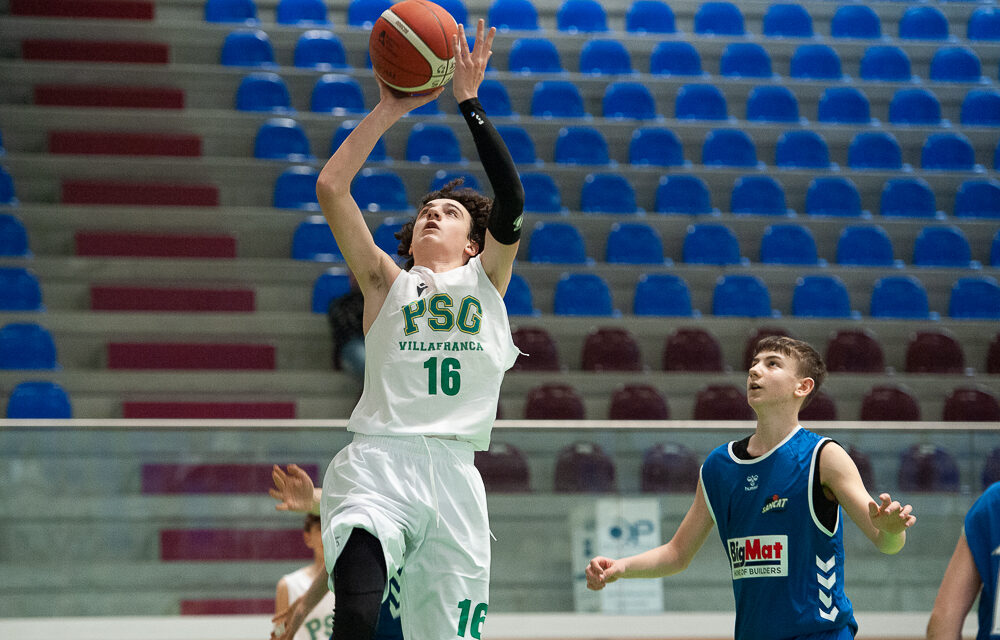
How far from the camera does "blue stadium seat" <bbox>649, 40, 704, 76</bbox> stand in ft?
38.2

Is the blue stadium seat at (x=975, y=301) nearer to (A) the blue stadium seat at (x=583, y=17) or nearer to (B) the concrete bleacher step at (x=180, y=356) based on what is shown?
(A) the blue stadium seat at (x=583, y=17)

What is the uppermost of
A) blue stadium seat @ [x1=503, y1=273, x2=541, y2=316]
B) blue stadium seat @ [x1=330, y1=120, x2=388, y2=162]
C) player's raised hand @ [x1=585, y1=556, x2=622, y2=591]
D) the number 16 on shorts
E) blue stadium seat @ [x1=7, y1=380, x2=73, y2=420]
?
blue stadium seat @ [x1=330, y1=120, x2=388, y2=162]

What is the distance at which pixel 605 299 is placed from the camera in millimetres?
9344

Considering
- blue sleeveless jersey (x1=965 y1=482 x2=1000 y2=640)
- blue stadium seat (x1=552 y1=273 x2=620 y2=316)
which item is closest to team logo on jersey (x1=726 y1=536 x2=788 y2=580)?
blue sleeveless jersey (x1=965 y1=482 x2=1000 y2=640)

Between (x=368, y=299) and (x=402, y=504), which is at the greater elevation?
(x=368, y=299)

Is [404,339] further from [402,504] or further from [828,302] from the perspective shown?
[828,302]

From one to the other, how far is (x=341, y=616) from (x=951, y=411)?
6627 mm

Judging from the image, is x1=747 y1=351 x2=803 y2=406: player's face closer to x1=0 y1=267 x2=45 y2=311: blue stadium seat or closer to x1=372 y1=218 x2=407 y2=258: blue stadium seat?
x1=372 y1=218 x2=407 y2=258: blue stadium seat

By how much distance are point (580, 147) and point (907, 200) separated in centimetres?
310

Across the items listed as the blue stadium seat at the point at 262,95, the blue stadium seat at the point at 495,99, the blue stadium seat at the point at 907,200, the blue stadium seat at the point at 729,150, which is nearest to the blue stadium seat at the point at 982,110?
the blue stadium seat at the point at 907,200

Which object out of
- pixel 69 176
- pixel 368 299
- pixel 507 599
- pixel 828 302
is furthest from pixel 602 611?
pixel 69 176

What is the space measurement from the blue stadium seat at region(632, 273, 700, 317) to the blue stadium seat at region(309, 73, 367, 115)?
10.9 feet

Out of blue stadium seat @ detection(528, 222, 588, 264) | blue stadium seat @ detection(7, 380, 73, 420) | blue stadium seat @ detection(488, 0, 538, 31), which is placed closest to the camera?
blue stadium seat @ detection(7, 380, 73, 420)

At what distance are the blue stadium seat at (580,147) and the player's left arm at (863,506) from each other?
7446mm
